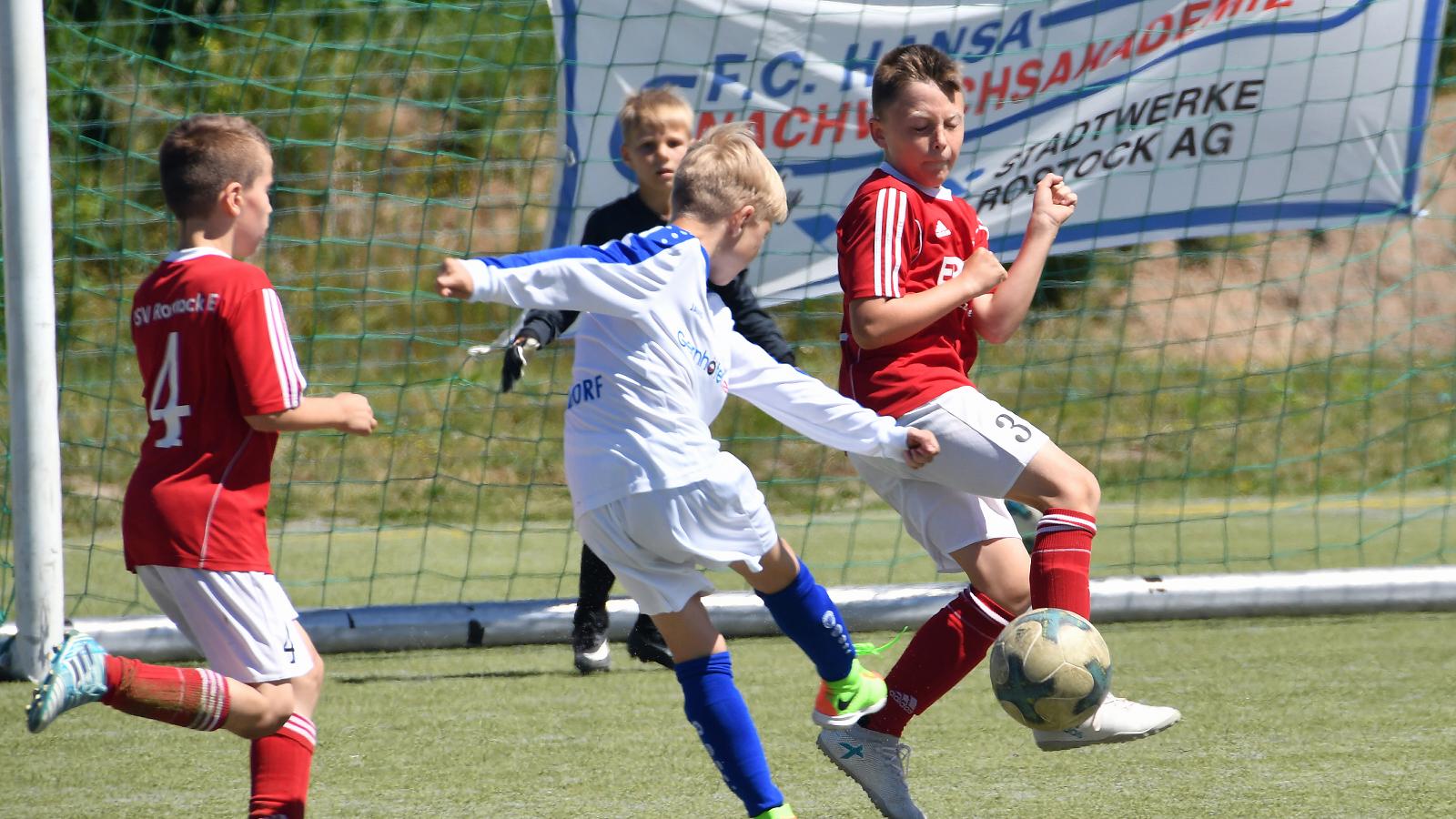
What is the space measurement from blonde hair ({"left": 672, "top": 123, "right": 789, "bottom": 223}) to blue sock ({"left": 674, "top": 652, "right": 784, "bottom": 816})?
856 mm

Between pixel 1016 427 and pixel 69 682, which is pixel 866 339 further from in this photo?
pixel 69 682

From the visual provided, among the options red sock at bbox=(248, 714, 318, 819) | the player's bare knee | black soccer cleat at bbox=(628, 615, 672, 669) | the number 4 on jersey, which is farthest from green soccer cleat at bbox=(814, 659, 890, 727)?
black soccer cleat at bbox=(628, 615, 672, 669)

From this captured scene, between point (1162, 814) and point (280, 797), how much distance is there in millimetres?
1665

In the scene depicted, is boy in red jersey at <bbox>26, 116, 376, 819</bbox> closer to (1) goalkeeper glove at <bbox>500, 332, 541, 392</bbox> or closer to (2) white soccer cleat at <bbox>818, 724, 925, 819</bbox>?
(2) white soccer cleat at <bbox>818, 724, 925, 819</bbox>

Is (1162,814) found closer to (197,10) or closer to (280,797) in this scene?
(280,797)

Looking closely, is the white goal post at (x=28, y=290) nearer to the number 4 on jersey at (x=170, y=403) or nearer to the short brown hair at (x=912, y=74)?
the number 4 on jersey at (x=170, y=403)

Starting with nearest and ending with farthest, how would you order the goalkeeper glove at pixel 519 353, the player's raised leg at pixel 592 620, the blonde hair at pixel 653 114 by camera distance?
the goalkeeper glove at pixel 519 353, the blonde hair at pixel 653 114, the player's raised leg at pixel 592 620

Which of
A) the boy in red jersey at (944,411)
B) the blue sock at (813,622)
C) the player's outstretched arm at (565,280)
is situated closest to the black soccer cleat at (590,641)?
the boy in red jersey at (944,411)

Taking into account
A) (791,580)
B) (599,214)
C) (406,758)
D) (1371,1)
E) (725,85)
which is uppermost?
(1371,1)

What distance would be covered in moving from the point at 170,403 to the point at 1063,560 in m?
1.74

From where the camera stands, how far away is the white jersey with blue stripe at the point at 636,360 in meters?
2.85

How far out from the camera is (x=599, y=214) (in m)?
4.75

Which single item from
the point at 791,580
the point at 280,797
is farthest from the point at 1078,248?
the point at 280,797

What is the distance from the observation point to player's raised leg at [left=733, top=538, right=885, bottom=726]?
122 inches
